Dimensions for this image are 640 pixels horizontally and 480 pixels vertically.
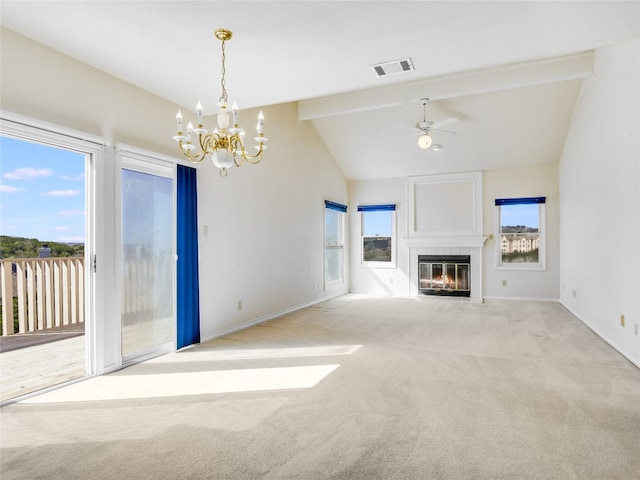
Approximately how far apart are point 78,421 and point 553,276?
7636 mm

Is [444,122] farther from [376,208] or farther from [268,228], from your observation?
[376,208]

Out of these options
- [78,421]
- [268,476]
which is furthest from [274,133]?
[268,476]

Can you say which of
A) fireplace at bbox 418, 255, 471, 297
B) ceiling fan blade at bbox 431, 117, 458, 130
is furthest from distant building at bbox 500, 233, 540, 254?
ceiling fan blade at bbox 431, 117, 458, 130

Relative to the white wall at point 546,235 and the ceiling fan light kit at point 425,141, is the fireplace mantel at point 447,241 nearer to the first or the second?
the white wall at point 546,235

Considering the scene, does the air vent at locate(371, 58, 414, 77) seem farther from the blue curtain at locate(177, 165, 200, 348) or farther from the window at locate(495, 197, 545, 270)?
the window at locate(495, 197, 545, 270)

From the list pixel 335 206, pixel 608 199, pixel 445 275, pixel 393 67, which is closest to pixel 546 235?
pixel 445 275

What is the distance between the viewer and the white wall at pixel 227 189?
3.04 m

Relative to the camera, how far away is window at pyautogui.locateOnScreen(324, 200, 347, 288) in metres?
7.87

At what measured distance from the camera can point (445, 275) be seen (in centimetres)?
804

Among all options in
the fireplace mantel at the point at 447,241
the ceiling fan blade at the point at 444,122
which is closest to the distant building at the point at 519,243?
the fireplace mantel at the point at 447,241

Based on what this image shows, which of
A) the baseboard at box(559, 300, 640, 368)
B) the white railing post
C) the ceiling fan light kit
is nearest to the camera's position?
the baseboard at box(559, 300, 640, 368)

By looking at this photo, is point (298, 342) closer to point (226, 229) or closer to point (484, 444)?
point (226, 229)

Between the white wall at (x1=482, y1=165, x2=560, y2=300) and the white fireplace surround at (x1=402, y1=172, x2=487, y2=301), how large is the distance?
176 millimetres

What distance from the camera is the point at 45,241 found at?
14.7 ft
